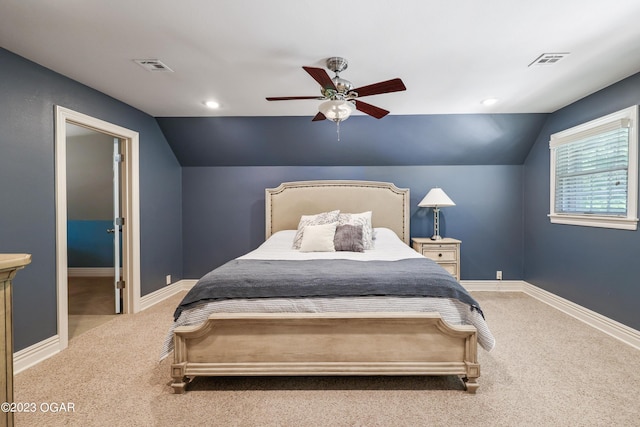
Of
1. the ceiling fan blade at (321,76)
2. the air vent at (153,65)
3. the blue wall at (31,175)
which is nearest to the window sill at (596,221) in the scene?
the ceiling fan blade at (321,76)

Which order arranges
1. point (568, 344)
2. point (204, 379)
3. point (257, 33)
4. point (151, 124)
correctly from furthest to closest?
point (151, 124) < point (568, 344) < point (204, 379) < point (257, 33)

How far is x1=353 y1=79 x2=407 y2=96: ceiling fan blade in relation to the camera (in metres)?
1.96

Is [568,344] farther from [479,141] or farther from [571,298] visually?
[479,141]

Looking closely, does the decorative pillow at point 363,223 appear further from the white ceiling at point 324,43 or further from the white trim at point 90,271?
the white trim at point 90,271

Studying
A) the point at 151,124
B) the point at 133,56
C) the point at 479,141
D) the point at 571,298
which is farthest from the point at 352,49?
the point at 571,298

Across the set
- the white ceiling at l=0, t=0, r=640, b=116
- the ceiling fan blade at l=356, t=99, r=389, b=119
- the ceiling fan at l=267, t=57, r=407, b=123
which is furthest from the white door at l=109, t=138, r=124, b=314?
the ceiling fan blade at l=356, t=99, r=389, b=119

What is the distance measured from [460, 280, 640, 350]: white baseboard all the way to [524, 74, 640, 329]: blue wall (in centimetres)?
6

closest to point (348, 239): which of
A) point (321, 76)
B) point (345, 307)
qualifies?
point (345, 307)

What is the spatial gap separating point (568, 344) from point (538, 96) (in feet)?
7.87

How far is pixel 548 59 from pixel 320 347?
273 cm

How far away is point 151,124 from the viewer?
3660 millimetres

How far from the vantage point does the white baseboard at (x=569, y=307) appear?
2.54 m

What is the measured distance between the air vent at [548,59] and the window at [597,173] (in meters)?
0.94

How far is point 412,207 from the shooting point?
411cm
